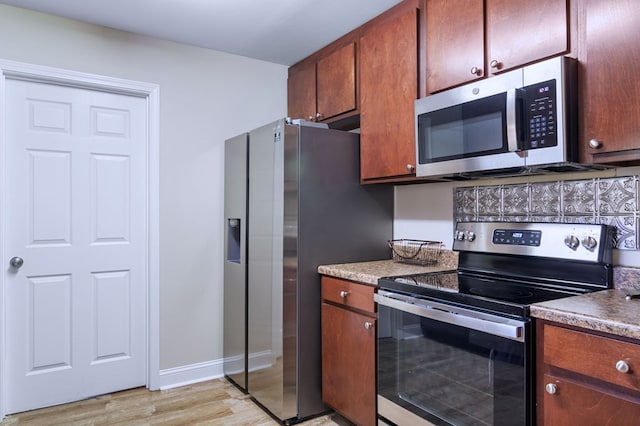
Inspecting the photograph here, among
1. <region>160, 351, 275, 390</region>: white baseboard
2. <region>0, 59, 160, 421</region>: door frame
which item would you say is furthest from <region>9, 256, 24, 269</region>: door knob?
<region>160, 351, 275, 390</region>: white baseboard

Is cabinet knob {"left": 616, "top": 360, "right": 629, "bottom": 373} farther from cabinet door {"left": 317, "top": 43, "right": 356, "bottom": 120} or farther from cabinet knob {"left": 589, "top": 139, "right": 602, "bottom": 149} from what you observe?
cabinet door {"left": 317, "top": 43, "right": 356, "bottom": 120}

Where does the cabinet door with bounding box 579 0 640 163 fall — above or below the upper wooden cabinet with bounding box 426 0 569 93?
below

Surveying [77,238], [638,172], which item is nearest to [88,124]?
[77,238]

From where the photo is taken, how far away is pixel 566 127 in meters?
1.50

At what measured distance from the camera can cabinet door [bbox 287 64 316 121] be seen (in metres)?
2.96

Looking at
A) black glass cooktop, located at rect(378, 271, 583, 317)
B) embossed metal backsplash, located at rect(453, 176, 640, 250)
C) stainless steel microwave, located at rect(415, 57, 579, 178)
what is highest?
stainless steel microwave, located at rect(415, 57, 579, 178)

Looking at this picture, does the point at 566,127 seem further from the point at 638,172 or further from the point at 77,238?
the point at 77,238

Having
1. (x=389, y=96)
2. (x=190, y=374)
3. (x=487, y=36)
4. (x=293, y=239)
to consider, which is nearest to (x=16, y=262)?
(x=190, y=374)

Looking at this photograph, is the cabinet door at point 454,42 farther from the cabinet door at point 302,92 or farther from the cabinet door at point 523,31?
the cabinet door at point 302,92

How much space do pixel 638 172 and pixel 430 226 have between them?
41.6 inches

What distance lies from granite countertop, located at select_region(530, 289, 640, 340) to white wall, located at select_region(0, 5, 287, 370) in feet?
7.28

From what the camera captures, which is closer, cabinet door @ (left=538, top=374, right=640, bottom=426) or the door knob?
cabinet door @ (left=538, top=374, right=640, bottom=426)

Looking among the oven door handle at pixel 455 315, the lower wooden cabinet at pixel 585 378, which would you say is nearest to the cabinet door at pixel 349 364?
the oven door handle at pixel 455 315

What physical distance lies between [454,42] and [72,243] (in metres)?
2.47
